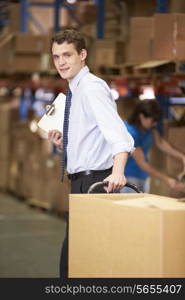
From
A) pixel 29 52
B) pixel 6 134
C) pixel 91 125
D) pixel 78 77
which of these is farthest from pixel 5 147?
pixel 91 125

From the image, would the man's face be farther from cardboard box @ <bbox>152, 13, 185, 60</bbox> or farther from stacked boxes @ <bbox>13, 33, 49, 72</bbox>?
stacked boxes @ <bbox>13, 33, 49, 72</bbox>

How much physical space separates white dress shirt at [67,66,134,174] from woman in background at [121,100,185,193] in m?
3.10

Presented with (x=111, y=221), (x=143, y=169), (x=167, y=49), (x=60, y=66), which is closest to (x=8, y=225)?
(x=143, y=169)

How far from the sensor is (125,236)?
4.10m

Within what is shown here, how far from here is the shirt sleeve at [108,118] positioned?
4695mm

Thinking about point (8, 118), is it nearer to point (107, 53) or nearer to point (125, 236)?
point (107, 53)

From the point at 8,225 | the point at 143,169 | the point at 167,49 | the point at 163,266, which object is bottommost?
the point at 8,225

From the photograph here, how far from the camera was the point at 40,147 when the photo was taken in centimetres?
1411

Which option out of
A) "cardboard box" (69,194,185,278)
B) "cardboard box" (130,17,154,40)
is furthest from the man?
"cardboard box" (130,17,154,40)

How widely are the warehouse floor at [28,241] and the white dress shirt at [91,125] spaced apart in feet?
9.56

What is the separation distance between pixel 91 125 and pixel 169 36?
8.97ft

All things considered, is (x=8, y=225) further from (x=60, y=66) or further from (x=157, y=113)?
(x=60, y=66)

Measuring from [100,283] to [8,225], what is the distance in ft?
26.5

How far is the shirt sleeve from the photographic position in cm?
470
